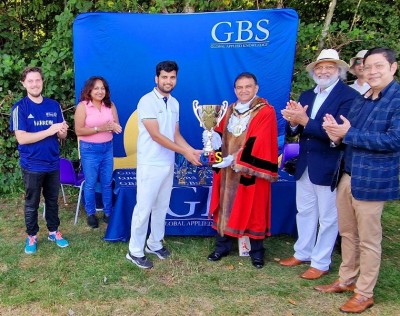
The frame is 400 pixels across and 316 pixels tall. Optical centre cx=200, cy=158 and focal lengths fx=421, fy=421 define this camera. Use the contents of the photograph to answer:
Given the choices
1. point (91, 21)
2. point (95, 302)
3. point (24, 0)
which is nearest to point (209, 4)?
point (91, 21)

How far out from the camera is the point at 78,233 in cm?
423

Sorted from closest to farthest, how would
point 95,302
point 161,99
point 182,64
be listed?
point 95,302 → point 161,99 → point 182,64

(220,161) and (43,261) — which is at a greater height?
(220,161)

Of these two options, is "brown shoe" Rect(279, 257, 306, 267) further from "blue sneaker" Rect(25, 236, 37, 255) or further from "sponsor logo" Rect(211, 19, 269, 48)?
"sponsor logo" Rect(211, 19, 269, 48)

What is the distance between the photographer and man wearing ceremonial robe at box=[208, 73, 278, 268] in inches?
131

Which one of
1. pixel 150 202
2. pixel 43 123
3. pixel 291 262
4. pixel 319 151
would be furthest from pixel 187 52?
→ pixel 291 262

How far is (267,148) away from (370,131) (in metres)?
0.91

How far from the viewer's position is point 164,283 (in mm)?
3301

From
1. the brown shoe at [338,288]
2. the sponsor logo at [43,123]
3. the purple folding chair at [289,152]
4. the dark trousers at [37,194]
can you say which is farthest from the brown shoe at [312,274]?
the sponsor logo at [43,123]

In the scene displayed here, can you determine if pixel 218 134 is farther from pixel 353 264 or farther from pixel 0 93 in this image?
pixel 0 93

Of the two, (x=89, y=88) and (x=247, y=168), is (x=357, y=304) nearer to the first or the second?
(x=247, y=168)

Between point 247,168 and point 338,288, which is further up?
point 247,168

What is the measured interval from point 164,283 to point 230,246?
2.48 feet

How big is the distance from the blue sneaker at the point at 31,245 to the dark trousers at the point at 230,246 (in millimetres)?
1624
